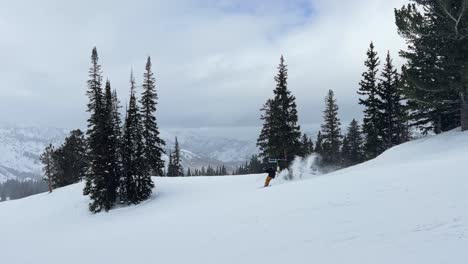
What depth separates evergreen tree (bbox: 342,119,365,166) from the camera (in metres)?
54.0

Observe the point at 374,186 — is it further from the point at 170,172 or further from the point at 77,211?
the point at 170,172

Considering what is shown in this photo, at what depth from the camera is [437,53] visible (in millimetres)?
22547

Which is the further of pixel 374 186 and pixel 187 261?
pixel 374 186

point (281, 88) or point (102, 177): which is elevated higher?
point (281, 88)

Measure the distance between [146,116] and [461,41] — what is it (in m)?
32.5

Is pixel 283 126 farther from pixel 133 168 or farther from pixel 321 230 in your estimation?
pixel 321 230

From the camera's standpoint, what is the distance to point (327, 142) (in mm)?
50375

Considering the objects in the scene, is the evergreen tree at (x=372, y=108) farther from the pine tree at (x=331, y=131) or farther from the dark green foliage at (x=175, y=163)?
the dark green foliage at (x=175, y=163)

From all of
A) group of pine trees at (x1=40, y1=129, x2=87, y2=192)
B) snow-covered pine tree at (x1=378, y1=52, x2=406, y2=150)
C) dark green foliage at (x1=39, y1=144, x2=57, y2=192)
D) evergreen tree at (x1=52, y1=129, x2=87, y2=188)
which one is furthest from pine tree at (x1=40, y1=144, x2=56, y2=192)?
snow-covered pine tree at (x1=378, y1=52, x2=406, y2=150)

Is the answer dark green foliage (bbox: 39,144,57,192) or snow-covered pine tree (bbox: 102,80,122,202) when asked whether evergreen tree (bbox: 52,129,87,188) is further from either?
snow-covered pine tree (bbox: 102,80,122,202)

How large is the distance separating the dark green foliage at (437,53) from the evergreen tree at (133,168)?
23.7 metres

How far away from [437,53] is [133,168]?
2677 centimetres

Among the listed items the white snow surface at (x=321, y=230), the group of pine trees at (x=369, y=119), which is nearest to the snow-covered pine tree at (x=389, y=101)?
the group of pine trees at (x=369, y=119)

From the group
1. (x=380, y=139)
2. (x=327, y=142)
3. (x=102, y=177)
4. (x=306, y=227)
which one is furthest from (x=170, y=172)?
(x=306, y=227)
